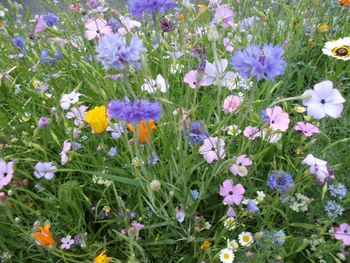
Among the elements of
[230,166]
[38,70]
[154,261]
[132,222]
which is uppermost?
[38,70]

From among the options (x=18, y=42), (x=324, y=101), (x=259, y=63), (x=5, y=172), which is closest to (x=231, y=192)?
(x=324, y=101)

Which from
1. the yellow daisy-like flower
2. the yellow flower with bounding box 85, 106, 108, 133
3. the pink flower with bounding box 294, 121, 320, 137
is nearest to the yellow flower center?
the yellow daisy-like flower

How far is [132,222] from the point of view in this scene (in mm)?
1120

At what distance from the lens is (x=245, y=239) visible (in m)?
1.05

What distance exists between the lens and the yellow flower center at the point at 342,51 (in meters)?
1.35

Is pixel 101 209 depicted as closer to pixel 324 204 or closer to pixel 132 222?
pixel 132 222

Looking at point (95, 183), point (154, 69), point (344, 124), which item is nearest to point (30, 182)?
point (95, 183)

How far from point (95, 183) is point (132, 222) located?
192 mm

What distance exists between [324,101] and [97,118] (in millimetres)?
581

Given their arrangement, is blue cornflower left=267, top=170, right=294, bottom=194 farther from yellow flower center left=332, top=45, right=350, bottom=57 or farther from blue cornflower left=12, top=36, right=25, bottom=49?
blue cornflower left=12, top=36, right=25, bottom=49

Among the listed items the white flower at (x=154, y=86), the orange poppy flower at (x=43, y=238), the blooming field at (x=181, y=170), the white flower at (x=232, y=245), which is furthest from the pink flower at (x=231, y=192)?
the orange poppy flower at (x=43, y=238)

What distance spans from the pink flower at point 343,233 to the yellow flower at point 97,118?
0.67 meters

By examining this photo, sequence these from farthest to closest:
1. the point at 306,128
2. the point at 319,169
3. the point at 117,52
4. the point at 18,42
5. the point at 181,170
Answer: the point at 18,42, the point at 306,128, the point at 181,170, the point at 319,169, the point at 117,52

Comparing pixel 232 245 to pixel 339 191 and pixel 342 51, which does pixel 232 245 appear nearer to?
pixel 339 191
